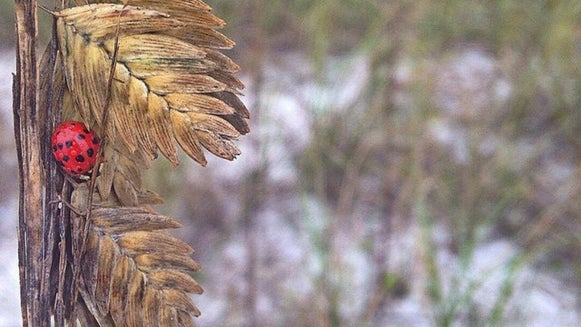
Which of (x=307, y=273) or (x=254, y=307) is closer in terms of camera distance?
(x=254, y=307)

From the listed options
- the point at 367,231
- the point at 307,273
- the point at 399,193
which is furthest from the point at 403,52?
the point at 307,273

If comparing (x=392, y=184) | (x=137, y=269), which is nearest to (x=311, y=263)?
(x=392, y=184)

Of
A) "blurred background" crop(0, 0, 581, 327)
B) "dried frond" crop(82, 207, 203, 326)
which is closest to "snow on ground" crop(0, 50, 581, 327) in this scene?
"blurred background" crop(0, 0, 581, 327)

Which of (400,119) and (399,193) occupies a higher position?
(400,119)

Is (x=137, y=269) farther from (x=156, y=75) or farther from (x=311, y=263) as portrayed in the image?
(x=311, y=263)

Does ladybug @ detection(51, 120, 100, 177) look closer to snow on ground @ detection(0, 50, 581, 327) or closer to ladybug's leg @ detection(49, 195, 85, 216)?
ladybug's leg @ detection(49, 195, 85, 216)

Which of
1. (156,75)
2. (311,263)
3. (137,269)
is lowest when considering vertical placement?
(311,263)

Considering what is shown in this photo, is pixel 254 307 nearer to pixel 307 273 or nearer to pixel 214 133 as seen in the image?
pixel 307 273
